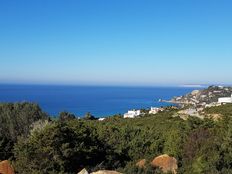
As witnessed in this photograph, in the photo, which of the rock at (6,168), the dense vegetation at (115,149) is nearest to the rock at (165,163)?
the dense vegetation at (115,149)

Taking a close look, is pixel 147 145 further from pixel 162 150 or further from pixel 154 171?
pixel 154 171

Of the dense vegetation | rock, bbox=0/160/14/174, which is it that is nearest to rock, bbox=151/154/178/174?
the dense vegetation

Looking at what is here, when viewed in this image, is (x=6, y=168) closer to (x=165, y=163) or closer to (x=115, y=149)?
(x=115, y=149)

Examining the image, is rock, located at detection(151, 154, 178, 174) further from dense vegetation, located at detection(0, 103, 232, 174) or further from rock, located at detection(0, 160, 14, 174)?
rock, located at detection(0, 160, 14, 174)

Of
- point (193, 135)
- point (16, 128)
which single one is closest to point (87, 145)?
point (193, 135)

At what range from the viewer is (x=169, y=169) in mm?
15102

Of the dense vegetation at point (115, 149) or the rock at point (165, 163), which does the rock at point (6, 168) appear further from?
the rock at point (165, 163)

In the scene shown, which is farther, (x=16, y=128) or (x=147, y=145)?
(x=16, y=128)

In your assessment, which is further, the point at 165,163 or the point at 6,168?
the point at 6,168

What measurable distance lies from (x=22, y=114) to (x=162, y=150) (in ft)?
51.6

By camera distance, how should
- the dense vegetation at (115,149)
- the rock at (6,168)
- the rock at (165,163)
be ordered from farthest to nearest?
the rock at (6,168), the rock at (165,163), the dense vegetation at (115,149)

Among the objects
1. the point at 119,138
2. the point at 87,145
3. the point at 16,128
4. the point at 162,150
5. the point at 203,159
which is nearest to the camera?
the point at 203,159

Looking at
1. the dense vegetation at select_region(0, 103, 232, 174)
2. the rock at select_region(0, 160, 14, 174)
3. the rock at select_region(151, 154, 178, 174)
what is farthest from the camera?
the rock at select_region(0, 160, 14, 174)

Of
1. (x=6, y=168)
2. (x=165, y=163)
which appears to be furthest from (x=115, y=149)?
(x=6, y=168)
